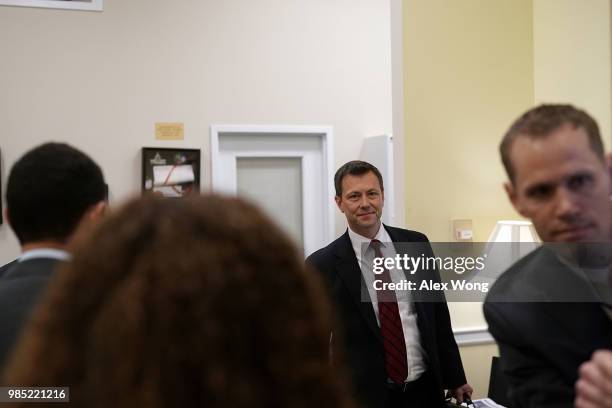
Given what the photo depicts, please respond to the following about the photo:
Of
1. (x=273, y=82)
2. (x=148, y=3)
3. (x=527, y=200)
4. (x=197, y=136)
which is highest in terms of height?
(x=148, y=3)

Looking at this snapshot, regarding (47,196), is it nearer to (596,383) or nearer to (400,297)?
(596,383)

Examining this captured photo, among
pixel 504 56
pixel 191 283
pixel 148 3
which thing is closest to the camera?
pixel 191 283

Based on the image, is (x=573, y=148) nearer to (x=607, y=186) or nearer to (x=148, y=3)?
(x=607, y=186)

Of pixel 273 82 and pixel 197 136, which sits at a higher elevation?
pixel 273 82

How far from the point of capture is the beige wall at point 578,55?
54.7 inches

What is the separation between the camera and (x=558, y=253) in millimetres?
896

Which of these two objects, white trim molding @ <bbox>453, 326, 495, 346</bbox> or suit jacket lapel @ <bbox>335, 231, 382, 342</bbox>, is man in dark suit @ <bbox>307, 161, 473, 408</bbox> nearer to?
suit jacket lapel @ <bbox>335, 231, 382, 342</bbox>

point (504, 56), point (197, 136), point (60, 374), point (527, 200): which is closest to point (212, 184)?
point (197, 136)

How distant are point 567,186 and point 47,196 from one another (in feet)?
3.23

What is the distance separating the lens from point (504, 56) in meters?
2.39

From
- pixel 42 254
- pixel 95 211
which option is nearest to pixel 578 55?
pixel 95 211

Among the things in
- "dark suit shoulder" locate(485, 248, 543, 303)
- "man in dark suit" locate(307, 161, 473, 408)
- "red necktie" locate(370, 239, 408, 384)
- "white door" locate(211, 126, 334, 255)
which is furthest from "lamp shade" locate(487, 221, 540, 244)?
"white door" locate(211, 126, 334, 255)

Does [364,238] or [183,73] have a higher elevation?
[183,73]

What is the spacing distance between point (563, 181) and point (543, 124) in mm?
96
